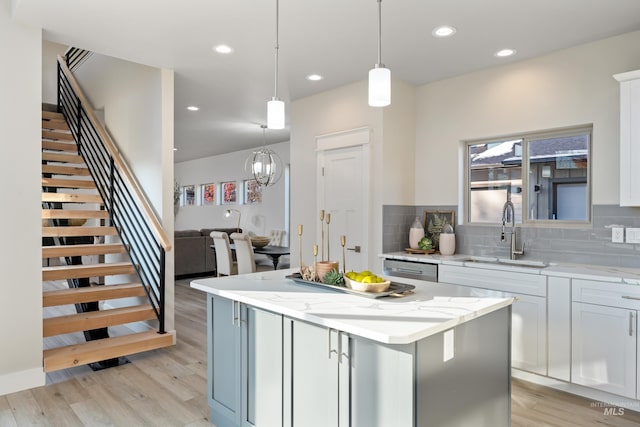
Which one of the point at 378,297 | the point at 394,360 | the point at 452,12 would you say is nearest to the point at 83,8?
the point at 452,12

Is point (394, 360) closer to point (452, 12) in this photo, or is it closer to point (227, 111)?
point (452, 12)

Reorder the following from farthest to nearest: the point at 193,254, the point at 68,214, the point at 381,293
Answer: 1. the point at 193,254
2. the point at 68,214
3. the point at 381,293

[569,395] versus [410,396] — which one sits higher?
[410,396]

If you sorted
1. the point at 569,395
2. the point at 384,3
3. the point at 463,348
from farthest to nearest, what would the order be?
the point at 569,395 < the point at 384,3 < the point at 463,348

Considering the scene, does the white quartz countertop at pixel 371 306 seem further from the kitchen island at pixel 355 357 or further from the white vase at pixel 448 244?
the white vase at pixel 448 244

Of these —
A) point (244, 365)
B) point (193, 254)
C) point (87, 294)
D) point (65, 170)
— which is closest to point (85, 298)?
point (87, 294)

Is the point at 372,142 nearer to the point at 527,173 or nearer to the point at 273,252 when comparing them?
the point at 527,173

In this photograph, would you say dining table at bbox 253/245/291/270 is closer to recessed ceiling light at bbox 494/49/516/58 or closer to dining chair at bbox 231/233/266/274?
dining chair at bbox 231/233/266/274

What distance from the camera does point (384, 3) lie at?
9.01 feet

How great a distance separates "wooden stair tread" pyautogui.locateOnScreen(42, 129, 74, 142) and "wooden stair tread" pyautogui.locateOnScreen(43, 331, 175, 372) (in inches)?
127

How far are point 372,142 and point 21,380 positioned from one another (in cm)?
361

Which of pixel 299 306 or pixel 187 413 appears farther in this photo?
pixel 187 413

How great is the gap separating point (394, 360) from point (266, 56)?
9.76 ft

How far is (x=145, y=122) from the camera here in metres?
4.51
